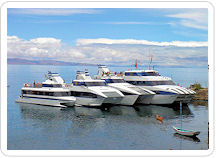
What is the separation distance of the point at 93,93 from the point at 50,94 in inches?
297

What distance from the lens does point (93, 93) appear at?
170 feet

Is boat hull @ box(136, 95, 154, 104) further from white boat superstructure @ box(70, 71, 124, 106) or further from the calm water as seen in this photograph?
white boat superstructure @ box(70, 71, 124, 106)

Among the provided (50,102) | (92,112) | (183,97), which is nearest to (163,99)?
(183,97)

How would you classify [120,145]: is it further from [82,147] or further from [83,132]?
[83,132]

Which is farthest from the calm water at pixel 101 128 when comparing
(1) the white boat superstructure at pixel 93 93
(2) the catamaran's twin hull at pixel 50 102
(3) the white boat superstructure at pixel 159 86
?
(3) the white boat superstructure at pixel 159 86

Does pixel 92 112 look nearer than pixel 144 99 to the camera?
Yes

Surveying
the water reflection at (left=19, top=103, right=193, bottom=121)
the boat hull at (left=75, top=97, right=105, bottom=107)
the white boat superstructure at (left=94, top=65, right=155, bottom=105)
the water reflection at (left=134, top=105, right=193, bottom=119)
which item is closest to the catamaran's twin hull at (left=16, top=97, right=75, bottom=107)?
the water reflection at (left=19, top=103, right=193, bottom=121)

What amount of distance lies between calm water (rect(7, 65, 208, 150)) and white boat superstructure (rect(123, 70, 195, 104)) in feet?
7.51

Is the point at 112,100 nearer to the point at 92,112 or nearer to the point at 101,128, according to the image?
the point at 92,112

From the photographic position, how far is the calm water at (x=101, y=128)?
31.4m

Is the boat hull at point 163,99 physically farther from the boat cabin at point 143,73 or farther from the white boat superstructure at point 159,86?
the boat cabin at point 143,73

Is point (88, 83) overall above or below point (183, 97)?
above
